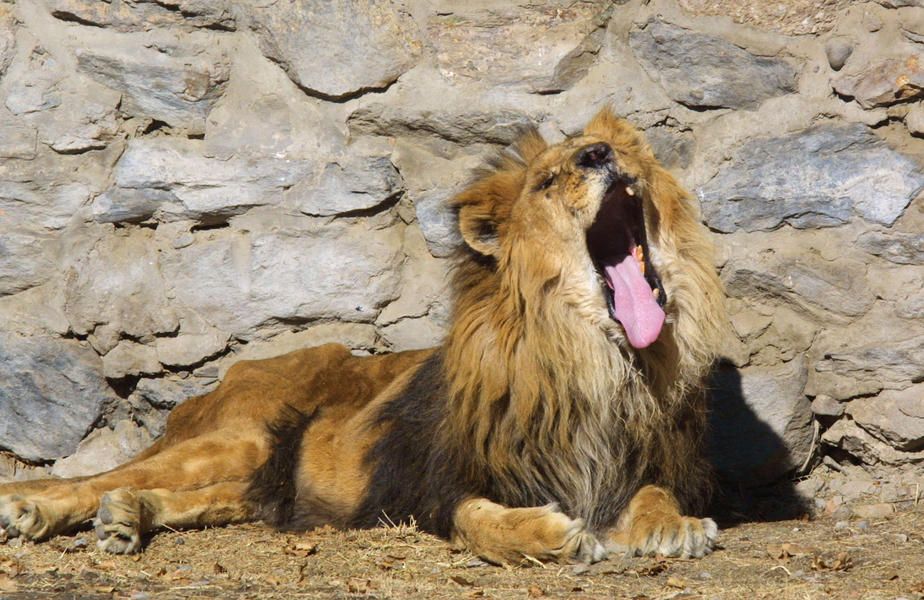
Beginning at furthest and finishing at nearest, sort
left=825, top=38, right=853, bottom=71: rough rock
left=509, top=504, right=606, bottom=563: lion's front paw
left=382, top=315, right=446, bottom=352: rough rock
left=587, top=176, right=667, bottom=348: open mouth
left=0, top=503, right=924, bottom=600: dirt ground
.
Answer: left=382, top=315, right=446, bottom=352: rough rock < left=825, top=38, right=853, bottom=71: rough rock < left=587, top=176, right=667, bottom=348: open mouth < left=509, top=504, right=606, bottom=563: lion's front paw < left=0, top=503, right=924, bottom=600: dirt ground

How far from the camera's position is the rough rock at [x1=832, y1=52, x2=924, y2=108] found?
580 cm

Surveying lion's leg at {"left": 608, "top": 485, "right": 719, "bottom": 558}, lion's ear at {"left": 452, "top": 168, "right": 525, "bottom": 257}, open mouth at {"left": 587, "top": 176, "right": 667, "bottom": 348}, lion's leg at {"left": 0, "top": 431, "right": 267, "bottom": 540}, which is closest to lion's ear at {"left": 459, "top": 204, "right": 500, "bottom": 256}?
lion's ear at {"left": 452, "top": 168, "right": 525, "bottom": 257}

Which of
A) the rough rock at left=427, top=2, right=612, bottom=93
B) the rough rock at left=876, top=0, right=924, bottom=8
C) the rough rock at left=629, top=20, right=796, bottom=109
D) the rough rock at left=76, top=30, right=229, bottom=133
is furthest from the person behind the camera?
the rough rock at left=76, top=30, right=229, bottom=133

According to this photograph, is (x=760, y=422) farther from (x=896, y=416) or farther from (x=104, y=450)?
(x=104, y=450)

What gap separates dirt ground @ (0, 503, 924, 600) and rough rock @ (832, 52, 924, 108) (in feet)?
5.89

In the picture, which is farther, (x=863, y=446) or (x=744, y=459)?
(x=744, y=459)

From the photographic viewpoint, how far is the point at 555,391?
507 centimetres

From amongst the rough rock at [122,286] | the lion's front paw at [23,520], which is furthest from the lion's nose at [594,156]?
the lion's front paw at [23,520]

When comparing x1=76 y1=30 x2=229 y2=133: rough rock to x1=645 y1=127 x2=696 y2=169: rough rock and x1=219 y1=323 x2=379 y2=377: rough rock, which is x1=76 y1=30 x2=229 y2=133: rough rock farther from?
x1=645 y1=127 x2=696 y2=169: rough rock

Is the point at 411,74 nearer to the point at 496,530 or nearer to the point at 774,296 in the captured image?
the point at 774,296

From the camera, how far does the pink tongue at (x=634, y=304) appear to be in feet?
16.3

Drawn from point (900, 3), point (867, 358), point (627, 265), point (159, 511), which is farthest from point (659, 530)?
point (900, 3)

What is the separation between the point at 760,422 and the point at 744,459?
20 centimetres

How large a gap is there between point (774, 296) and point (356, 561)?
7.56 feet
